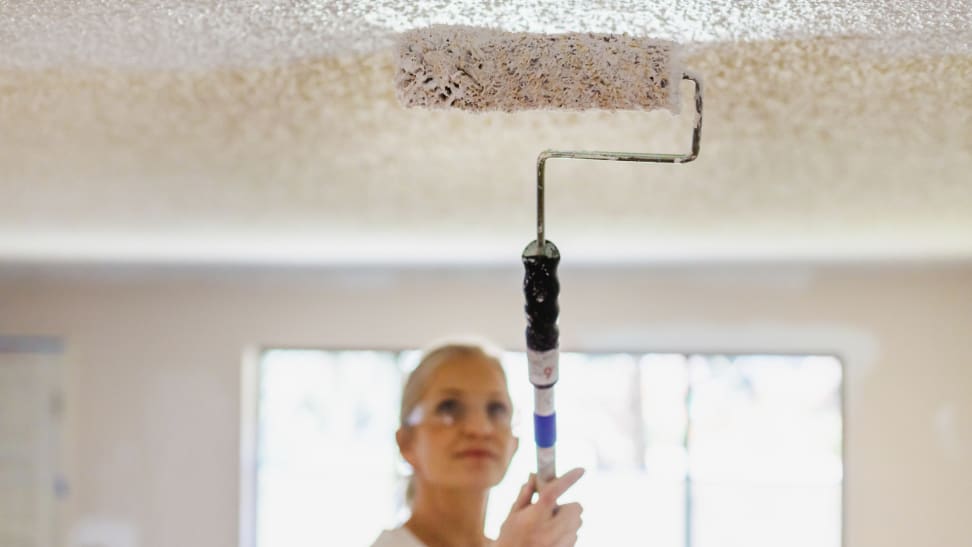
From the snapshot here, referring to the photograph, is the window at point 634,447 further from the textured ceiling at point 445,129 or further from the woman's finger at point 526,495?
the woman's finger at point 526,495

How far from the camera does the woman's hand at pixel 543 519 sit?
19.6 inches

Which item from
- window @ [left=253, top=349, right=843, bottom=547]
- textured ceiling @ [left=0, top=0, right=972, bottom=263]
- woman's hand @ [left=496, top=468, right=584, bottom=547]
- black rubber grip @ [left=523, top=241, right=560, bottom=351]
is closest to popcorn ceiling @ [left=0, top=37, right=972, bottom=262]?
textured ceiling @ [left=0, top=0, right=972, bottom=263]

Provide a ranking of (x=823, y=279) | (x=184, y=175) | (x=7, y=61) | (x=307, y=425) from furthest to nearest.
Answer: (x=307, y=425), (x=823, y=279), (x=184, y=175), (x=7, y=61)

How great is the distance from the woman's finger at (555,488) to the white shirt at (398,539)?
0.22m

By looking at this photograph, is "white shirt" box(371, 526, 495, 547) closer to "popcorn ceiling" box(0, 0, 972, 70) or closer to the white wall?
"popcorn ceiling" box(0, 0, 972, 70)

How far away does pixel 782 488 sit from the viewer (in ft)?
9.29

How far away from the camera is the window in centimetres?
278

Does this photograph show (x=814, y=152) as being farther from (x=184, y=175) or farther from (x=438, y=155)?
(x=184, y=175)

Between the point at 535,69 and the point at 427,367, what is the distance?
0.35 meters

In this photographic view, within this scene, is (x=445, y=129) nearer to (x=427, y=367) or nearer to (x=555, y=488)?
(x=427, y=367)

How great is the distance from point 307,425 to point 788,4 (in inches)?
113

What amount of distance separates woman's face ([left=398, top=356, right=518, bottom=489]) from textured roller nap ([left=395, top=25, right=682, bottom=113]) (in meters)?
0.26

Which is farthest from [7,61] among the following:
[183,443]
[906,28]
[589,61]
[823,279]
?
[183,443]

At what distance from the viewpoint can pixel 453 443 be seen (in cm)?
68
